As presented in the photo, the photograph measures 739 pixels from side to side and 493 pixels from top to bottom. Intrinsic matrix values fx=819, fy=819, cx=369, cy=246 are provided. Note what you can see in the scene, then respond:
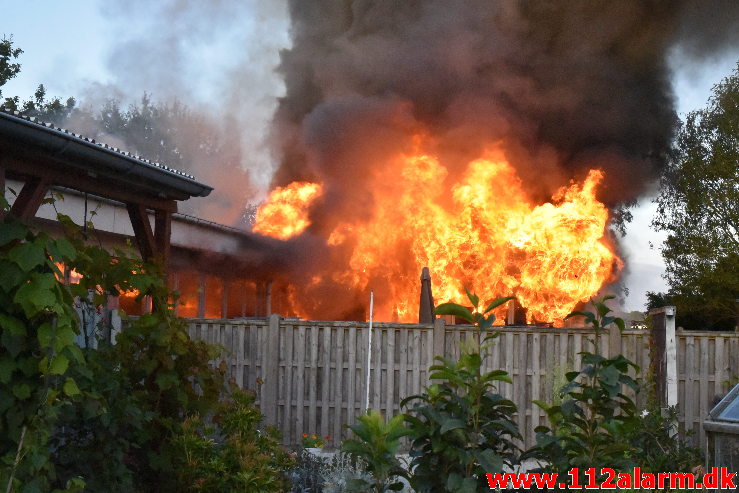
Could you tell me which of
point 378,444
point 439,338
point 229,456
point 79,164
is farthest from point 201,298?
point 378,444

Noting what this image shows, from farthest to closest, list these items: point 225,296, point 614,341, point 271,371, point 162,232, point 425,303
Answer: point 225,296, point 425,303, point 271,371, point 614,341, point 162,232

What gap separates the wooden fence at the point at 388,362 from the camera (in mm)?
9355

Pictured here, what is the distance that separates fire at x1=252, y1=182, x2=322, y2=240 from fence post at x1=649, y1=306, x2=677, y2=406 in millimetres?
11498

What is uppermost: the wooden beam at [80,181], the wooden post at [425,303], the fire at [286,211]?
the fire at [286,211]

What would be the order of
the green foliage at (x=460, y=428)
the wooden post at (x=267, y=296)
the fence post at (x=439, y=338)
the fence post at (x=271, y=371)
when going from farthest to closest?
the wooden post at (x=267, y=296), the fence post at (x=271, y=371), the fence post at (x=439, y=338), the green foliage at (x=460, y=428)

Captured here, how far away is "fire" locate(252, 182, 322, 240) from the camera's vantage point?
64.5ft

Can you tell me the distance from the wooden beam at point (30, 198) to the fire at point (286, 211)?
509 inches

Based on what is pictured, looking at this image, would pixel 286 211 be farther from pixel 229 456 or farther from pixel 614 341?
pixel 229 456

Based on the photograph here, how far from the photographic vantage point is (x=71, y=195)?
12.4m

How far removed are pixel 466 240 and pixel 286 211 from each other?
470 cm

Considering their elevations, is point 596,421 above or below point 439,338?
below

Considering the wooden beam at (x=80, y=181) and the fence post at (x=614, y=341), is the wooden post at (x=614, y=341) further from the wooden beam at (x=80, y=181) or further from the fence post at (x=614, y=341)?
the wooden beam at (x=80, y=181)

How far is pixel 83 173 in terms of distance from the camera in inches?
278

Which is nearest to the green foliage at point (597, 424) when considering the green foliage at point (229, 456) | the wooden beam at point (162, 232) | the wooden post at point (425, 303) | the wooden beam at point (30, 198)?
the green foliage at point (229, 456)
